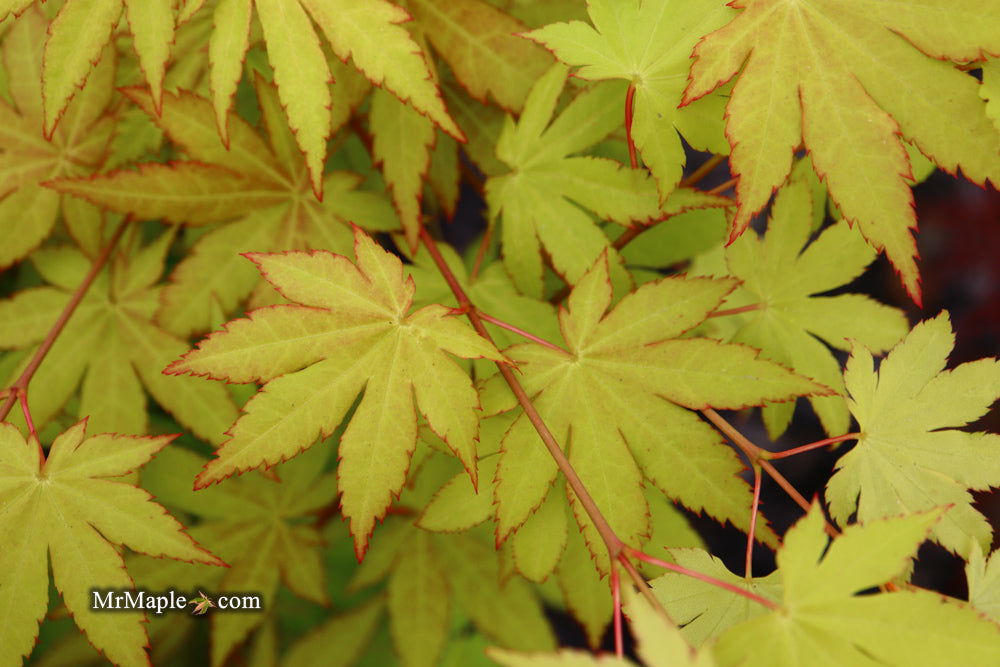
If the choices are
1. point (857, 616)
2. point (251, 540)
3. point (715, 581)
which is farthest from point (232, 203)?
point (857, 616)

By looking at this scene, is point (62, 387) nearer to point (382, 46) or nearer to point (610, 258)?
point (382, 46)

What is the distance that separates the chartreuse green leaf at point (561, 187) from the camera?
41.3 inches

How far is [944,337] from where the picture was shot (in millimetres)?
942

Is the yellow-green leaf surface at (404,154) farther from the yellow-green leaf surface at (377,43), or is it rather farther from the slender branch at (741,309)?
the slender branch at (741,309)

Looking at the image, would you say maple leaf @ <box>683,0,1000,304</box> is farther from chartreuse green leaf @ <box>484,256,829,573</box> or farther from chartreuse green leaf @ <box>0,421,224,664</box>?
chartreuse green leaf @ <box>0,421,224,664</box>

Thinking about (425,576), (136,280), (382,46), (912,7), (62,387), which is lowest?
(425,576)

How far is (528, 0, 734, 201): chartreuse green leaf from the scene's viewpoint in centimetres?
91

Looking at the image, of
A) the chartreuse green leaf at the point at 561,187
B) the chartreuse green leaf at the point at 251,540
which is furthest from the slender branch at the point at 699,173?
the chartreuse green leaf at the point at 251,540

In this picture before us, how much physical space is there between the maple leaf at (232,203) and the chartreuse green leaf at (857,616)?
0.83 metres

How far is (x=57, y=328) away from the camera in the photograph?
1118 mm

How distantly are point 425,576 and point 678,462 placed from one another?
2.58 feet

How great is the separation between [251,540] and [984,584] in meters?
1.21

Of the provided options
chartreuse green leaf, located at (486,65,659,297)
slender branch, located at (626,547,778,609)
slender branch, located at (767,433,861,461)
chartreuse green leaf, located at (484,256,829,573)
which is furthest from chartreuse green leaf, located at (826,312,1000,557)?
chartreuse green leaf, located at (486,65,659,297)

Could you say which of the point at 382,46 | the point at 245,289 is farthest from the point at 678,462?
the point at 245,289
